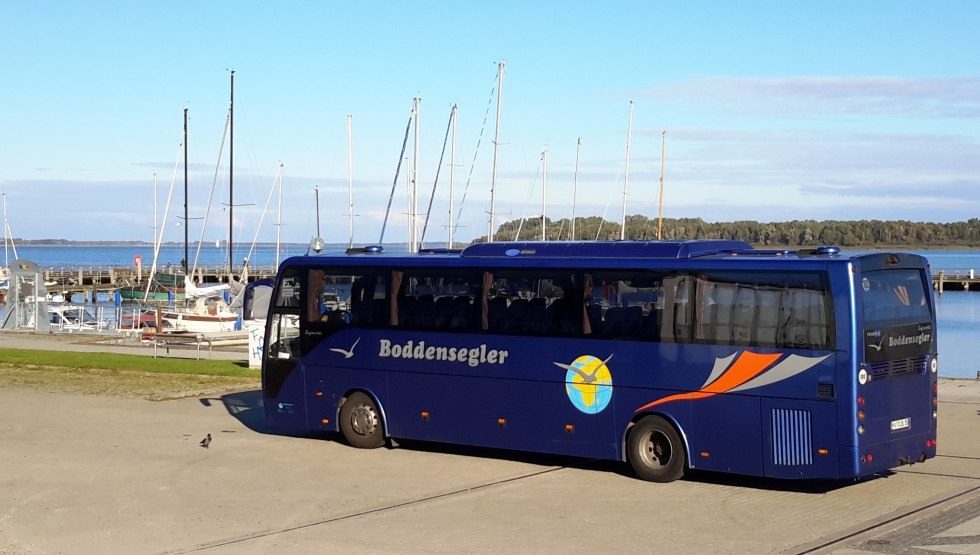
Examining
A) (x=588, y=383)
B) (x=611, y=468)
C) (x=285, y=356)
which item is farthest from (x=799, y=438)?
(x=285, y=356)

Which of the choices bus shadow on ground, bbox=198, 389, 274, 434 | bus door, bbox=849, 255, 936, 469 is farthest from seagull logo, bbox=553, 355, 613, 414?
bus shadow on ground, bbox=198, 389, 274, 434

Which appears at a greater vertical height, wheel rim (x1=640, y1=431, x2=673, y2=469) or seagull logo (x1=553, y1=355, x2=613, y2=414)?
seagull logo (x1=553, y1=355, x2=613, y2=414)

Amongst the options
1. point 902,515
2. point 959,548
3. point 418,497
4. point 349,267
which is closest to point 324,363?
point 349,267

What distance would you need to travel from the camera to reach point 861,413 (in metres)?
13.3

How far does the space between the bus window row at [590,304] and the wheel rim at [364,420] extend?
1266 mm

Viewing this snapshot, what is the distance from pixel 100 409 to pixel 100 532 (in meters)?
10.4

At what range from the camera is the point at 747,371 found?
45.9ft

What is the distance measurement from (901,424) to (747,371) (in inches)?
73.6

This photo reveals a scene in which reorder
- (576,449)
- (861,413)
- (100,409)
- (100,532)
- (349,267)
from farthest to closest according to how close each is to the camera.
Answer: (100,409)
(349,267)
(576,449)
(861,413)
(100,532)

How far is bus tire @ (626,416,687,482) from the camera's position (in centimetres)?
1465

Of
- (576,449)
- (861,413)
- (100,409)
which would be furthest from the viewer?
(100,409)

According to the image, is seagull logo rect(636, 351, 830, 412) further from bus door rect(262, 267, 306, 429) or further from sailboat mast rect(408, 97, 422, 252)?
sailboat mast rect(408, 97, 422, 252)

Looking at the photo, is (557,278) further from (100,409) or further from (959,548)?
(100,409)

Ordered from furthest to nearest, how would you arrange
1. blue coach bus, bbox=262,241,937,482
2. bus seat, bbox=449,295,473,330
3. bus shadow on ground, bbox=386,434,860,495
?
bus seat, bbox=449,295,473,330
bus shadow on ground, bbox=386,434,860,495
blue coach bus, bbox=262,241,937,482
